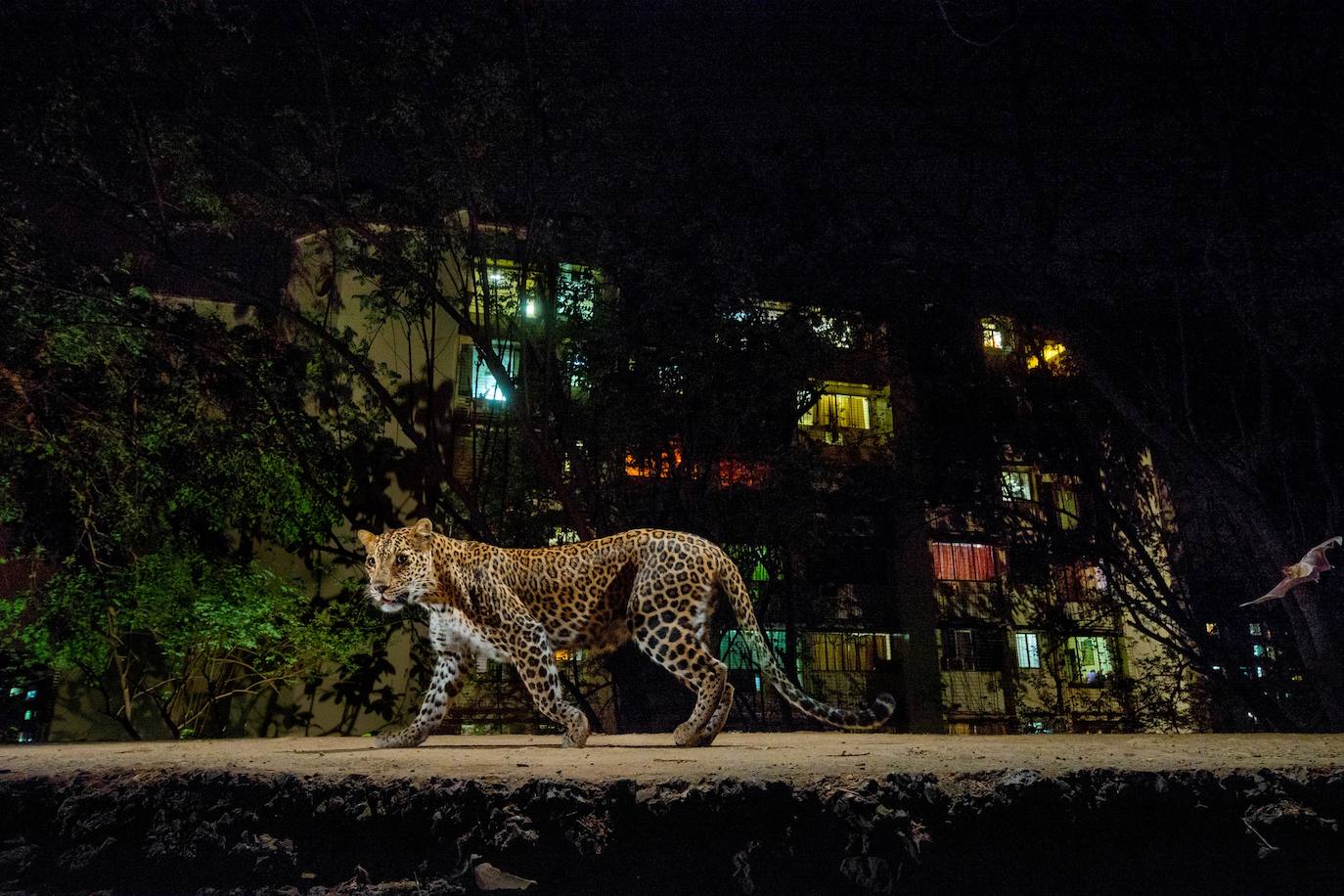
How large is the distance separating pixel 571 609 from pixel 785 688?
4.86 ft

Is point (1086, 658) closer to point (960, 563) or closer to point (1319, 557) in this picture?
point (960, 563)

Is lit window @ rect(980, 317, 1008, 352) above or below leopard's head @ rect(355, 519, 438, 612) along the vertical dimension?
above

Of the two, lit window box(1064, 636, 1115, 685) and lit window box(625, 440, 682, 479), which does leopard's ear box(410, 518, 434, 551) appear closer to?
lit window box(625, 440, 682, 479)

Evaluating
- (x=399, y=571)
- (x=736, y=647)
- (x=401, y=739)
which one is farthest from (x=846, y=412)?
(x=401, y=739)

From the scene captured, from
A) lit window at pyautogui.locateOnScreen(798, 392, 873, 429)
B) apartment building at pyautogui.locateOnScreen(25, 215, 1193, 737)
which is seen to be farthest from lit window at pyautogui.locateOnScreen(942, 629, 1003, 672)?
lit window at pyautogui.locateOnScreen(798, 392, 873, 429)

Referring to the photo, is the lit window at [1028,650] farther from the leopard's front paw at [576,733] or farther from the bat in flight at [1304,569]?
the leopard's front paw at [576,733]

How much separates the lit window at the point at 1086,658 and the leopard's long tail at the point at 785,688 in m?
16.2

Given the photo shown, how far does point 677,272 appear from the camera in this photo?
Answer: 34.8ft

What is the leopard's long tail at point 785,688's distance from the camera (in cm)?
515

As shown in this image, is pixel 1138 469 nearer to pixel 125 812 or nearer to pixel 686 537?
pixel 686 537

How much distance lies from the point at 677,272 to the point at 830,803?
893 cm

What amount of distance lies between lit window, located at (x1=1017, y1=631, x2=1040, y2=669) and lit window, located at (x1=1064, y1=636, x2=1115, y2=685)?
0.84 metres

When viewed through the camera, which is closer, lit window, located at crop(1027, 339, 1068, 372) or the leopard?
the leopard

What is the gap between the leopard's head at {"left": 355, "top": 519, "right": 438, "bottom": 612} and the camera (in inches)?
219
